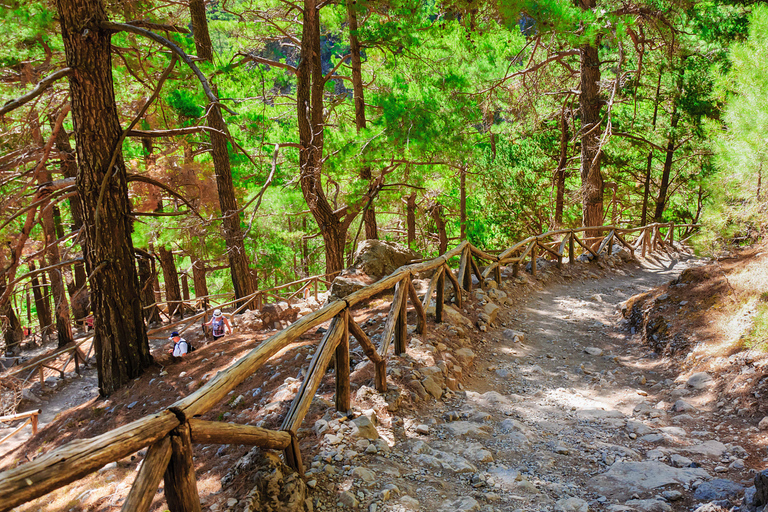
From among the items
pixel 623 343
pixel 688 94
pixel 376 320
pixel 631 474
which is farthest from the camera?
pixel 688 94

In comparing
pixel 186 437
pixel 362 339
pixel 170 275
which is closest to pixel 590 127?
pixel 362 339

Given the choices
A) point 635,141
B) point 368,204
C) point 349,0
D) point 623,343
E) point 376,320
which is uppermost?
point 349,0

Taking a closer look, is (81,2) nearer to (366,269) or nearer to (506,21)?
(366,269)

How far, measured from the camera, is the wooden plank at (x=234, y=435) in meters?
2.24

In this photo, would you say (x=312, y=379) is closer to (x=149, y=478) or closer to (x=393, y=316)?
(x=149, y=478)

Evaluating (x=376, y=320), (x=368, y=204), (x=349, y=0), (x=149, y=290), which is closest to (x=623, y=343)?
(x=376, y=320)

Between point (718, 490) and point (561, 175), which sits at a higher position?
point (561, 175)

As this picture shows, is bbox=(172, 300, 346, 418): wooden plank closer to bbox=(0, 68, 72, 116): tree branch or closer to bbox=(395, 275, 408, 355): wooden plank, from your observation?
bbox=(395, 275, 408, 355): wooden plank

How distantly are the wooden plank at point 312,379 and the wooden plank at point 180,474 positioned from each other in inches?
33.2

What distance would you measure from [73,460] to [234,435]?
89cm

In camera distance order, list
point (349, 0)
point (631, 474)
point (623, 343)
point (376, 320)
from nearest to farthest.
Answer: point (631, 474) < point (376, 320) < point (623, 343) < point (349, 0)

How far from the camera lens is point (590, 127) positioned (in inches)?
444

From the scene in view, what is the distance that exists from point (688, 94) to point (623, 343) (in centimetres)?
1059

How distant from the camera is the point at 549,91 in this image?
12.8m
